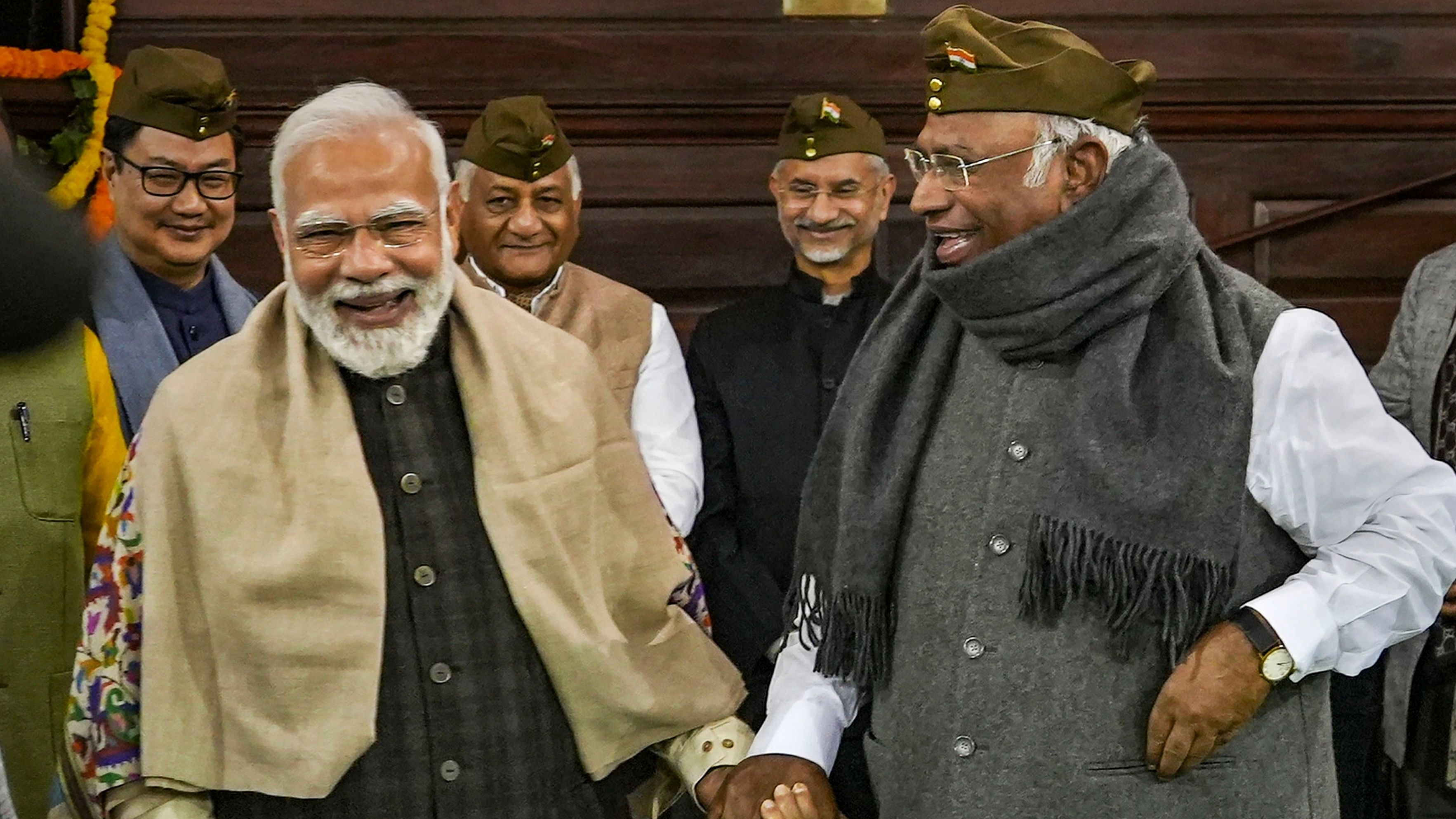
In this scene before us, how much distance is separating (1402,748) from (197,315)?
8.85 feet

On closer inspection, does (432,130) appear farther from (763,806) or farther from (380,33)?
(380,33)

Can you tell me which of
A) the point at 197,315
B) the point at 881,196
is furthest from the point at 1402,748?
the point at 197,315

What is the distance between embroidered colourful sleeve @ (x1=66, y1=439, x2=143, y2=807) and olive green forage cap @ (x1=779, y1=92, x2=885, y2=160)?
6.88 feet

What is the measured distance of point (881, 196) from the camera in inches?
161

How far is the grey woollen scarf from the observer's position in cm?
215

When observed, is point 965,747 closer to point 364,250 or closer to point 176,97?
point 364,250

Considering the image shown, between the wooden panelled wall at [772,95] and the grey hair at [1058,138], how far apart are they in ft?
8.23

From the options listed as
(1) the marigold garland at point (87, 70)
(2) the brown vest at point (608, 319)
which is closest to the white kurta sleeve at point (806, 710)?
(2) the brown vest at point (608, 319)

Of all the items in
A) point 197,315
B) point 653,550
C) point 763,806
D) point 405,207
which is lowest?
point 763,806

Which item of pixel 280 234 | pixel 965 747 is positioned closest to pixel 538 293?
pixel 280 234

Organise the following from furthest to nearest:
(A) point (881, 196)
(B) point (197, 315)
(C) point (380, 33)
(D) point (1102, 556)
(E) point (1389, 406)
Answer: (C) point (380, 33), (A) point (881, 196), (E) point (1389, 406), (B) point (197, 315), (D) point (1102, 556)

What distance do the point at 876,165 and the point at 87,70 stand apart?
219cm

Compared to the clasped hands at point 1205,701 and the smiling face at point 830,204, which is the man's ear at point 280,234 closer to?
the clasped hands at point 1205,701

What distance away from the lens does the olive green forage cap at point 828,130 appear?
405cm
